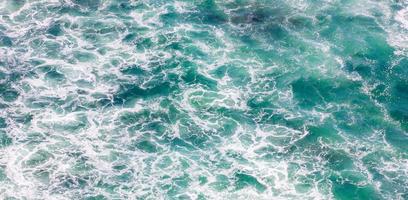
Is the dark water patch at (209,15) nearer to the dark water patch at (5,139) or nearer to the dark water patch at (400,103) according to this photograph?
the dark water patch at (400,103)

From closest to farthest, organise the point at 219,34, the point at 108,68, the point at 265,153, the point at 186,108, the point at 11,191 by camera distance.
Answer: the point at 11,191, the point at 265,153, the point at 186,108, the point at 108,68, the point at 219,34

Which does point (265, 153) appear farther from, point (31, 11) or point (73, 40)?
point (31, 11)

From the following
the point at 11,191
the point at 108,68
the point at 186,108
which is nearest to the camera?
the point at 11,191

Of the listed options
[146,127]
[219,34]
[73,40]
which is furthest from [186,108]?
[73,40]

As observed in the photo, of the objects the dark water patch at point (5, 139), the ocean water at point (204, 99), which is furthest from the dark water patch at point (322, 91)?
the dark water patch at point (5, 139)

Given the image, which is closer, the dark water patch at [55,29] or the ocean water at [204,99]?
the ocean water at [204,99]

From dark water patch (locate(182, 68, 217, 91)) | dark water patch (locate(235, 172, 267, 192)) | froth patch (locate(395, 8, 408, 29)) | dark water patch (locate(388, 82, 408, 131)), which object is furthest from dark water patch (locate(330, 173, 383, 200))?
froth patch (locate(395, 8, 408, 29))

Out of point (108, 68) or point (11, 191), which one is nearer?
point (11, 191)

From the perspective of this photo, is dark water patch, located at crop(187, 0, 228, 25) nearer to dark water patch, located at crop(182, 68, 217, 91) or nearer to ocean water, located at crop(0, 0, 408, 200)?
ocean water, located at crop(0, 0, 408, 200)

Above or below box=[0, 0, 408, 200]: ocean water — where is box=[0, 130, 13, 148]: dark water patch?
below
